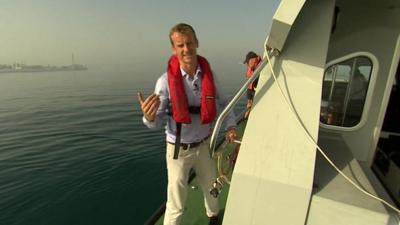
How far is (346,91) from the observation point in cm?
342

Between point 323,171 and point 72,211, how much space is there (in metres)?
4.54

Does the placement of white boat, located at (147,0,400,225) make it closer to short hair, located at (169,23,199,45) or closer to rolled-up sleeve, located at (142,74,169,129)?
short hair, located at (169,23,199,45)

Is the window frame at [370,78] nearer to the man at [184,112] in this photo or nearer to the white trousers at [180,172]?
the man at [184,112]

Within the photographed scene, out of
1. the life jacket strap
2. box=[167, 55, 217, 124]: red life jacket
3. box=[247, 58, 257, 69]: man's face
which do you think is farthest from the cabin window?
box=[247, 58, 257, 69]: man's face

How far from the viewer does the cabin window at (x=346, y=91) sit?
3225mm

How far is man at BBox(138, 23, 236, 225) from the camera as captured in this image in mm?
2426

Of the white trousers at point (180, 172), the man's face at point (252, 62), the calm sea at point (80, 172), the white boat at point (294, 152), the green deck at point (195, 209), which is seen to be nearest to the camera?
the white boat at point (294, 152)

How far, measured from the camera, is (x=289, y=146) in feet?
6.07

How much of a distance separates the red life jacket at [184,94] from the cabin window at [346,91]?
1.68m

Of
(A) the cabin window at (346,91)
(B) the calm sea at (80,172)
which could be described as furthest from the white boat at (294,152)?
(B) the calm sea at (80,172)

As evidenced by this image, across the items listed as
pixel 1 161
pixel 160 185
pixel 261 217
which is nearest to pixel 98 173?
pixel 160 185

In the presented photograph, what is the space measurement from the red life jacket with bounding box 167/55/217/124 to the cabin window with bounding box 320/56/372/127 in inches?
66.0

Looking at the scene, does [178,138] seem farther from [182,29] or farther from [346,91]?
[346,91]

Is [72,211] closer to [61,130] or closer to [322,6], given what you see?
[322,6]
